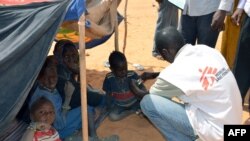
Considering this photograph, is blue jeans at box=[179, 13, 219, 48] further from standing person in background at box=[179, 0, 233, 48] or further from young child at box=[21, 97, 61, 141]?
young child at box=[21, 97, 61, 141]

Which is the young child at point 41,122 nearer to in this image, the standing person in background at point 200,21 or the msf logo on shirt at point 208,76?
the msf logo on shirt at point 208,76

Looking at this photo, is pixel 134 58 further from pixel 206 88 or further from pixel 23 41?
pixel 23 41

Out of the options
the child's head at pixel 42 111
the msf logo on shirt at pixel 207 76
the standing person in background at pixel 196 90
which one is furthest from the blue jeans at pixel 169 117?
the child's head at pixel 42 111

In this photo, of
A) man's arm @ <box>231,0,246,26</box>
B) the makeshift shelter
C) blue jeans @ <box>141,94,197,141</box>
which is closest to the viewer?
the makeshift shelter

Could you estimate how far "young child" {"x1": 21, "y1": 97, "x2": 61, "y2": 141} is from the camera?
3434mm

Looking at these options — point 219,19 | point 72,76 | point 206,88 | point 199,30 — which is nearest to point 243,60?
point 219,19

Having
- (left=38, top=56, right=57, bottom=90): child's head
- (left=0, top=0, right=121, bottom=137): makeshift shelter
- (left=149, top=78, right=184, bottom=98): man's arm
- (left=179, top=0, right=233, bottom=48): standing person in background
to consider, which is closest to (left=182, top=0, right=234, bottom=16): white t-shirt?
(left=179, top=0, right=233, bottom=48): standing person in background

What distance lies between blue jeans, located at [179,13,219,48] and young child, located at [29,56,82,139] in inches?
58.5

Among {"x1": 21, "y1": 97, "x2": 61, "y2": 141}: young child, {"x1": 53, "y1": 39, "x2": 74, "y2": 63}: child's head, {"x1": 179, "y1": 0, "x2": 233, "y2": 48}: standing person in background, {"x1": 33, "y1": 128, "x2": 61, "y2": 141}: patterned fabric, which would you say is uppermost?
{"x1": 179, "y1": 0, "x2": 233, "y2": 48}: standing person in background

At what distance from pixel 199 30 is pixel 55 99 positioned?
1.77 metres

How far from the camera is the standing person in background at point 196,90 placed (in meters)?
3.01

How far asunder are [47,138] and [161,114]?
0.94m

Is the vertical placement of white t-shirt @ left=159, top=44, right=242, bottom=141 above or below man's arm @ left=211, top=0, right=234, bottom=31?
below

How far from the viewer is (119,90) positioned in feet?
14.4
